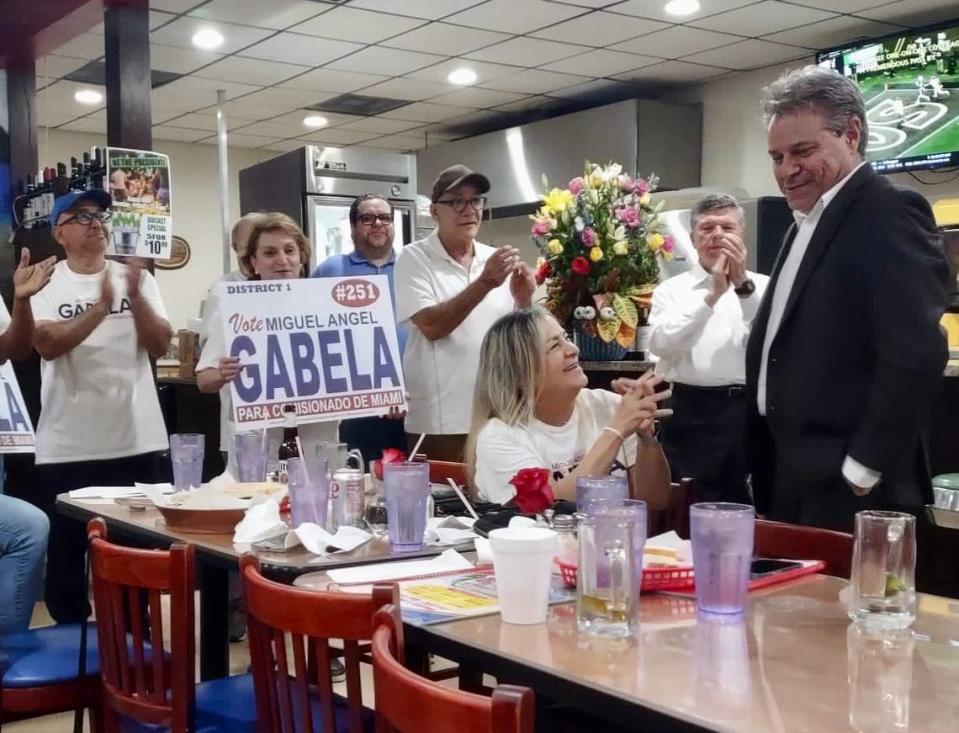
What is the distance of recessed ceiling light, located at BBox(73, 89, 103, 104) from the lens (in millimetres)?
7293

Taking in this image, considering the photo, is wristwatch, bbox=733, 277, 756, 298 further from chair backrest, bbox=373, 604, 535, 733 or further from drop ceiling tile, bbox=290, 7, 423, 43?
drop ceiling tile, bbox=290, 7, 423, 43

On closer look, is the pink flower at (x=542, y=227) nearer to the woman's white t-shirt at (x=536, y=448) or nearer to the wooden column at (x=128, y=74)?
the woman's white t-shirt at (x=536, y=448)

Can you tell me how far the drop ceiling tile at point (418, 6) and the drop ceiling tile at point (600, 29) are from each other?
2.09 feet

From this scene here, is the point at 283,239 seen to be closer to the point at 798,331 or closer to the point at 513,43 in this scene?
the point at 798,331

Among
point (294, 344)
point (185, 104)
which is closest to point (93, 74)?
point (185, 104)

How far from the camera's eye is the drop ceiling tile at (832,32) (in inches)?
227

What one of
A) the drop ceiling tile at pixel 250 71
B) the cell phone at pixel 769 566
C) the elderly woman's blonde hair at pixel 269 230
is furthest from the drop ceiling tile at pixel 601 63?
the cell phone at pixel 769 566

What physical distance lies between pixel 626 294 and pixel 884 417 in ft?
6.76

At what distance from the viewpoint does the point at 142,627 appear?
1.85 meters

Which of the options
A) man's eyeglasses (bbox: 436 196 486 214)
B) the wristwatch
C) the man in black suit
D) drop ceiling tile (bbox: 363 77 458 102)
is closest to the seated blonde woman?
the man in black suit

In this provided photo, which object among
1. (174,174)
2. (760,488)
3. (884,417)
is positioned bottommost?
(760,488)

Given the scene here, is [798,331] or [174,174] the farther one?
[174,174]

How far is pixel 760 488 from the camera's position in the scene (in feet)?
7.70

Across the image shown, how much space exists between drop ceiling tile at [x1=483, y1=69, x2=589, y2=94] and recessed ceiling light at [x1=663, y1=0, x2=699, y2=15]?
1398 mm
